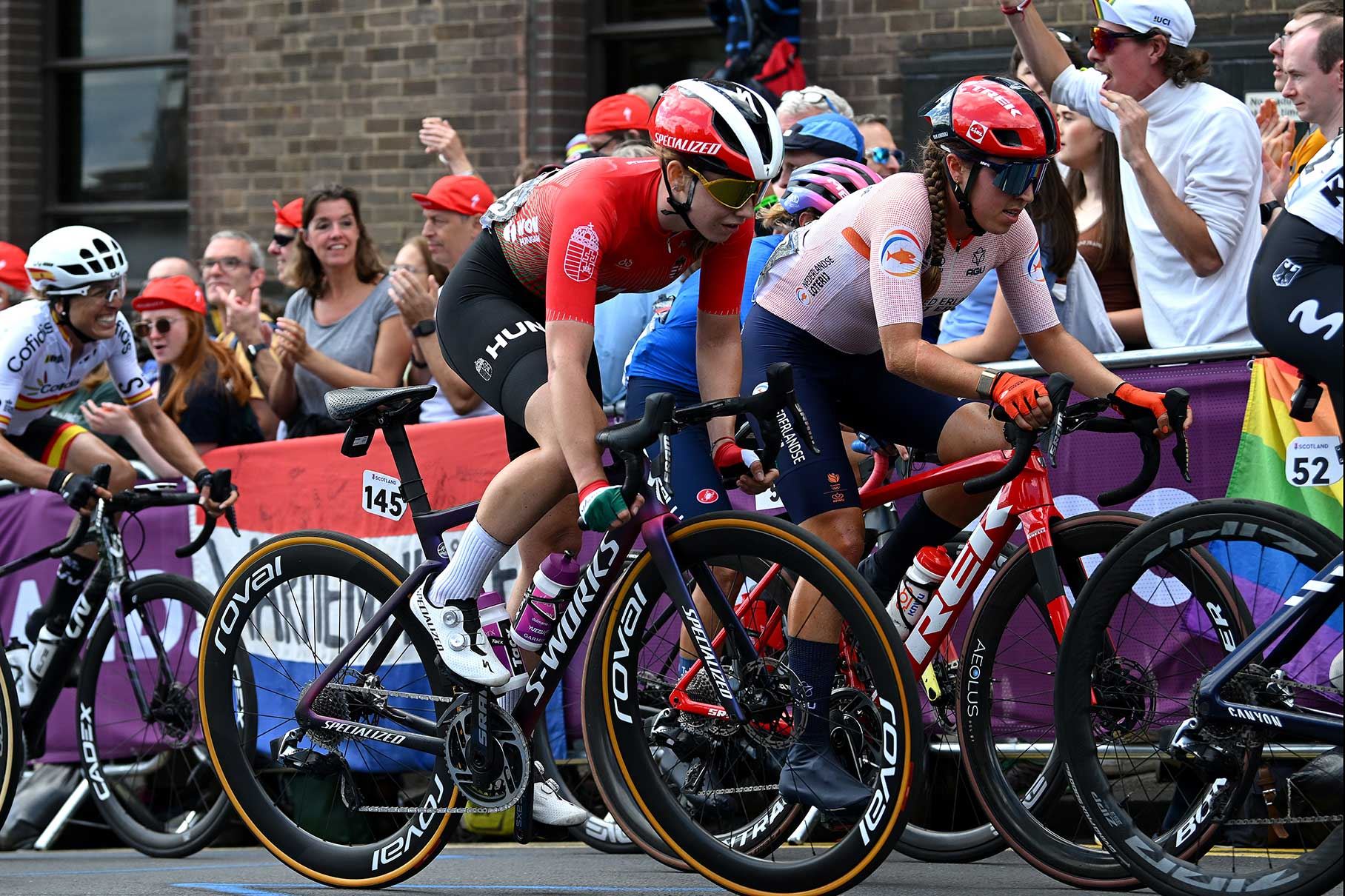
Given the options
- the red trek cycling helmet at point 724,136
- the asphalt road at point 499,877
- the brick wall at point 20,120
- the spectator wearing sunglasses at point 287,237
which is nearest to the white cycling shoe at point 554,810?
the asphalt road at point 499,877

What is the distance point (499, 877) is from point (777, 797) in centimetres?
122

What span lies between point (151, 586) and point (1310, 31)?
15.1 feet

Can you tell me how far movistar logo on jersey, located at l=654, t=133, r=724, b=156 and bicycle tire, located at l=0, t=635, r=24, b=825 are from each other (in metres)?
3.70

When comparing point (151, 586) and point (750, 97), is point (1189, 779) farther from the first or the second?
point (151, 586)

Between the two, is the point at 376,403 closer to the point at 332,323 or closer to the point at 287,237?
the point at 332,323

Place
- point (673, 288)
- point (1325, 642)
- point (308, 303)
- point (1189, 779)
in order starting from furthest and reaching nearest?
point (308, 303) → point (673, 288) → point (1189, 779) → point (1325, 642)

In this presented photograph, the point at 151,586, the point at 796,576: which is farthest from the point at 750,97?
the point at 151,586

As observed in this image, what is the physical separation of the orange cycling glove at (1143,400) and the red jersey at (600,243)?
1.07 m

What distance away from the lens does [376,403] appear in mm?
5359

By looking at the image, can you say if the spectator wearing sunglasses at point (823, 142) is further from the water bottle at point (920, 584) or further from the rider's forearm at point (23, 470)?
the rider's forearm at point (23, 470)

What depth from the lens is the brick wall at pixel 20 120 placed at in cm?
1517

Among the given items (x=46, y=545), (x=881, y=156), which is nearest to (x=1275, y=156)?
(x=881, y=156)

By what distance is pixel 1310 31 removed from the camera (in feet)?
19.4

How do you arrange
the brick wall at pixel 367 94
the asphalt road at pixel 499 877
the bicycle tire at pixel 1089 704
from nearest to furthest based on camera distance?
the bicycle tire at pixel 1089 704 < the asphalt road at pixel 499 877 < the brick wall at pixel 367 94
